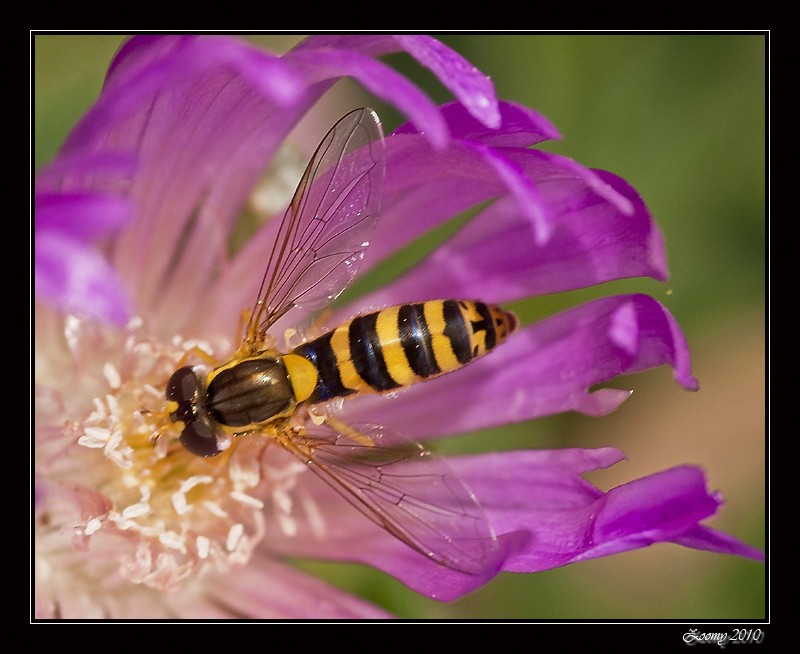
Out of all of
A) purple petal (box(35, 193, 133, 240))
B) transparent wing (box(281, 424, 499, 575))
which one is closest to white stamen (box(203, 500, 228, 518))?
transparent wing (box(281, 424, 499, 575))

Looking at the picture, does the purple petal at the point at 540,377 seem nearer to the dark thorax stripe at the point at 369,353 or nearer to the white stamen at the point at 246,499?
the dark thorax stripe at the point at 369,353

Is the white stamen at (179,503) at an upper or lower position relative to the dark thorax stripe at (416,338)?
lower

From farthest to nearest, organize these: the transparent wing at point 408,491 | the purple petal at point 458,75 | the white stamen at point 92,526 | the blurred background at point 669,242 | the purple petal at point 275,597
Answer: the blurred background at point 669,242, the purple petal at point 275,597, the white stamen at point 92,526, the transparent wing at point 408,491, the purple petal at point 458,75

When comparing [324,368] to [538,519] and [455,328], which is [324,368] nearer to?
[455,328]

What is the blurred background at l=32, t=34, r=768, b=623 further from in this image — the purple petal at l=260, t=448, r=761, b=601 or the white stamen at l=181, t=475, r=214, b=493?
the white stamen at l=181, t=475, r=214, b=493

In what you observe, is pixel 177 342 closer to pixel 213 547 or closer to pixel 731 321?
pixel 213 547

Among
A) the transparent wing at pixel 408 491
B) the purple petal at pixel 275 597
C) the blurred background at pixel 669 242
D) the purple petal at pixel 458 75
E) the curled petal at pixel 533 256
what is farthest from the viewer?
the blurred background at pixel 669 242

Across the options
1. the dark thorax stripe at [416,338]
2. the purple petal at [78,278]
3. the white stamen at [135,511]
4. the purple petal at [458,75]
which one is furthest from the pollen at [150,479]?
the purple petal at [458,75]
